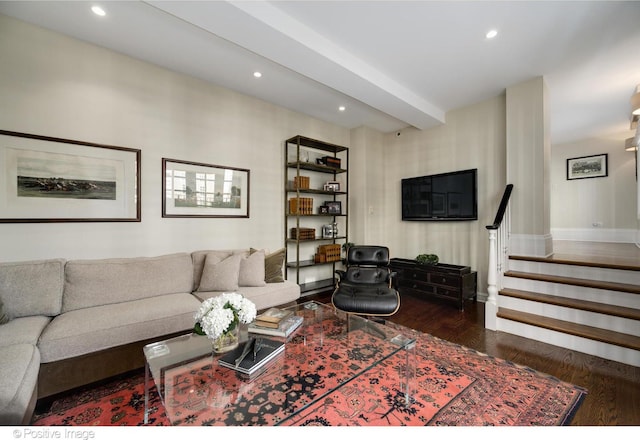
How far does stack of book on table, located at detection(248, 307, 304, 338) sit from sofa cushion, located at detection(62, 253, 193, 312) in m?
1.10

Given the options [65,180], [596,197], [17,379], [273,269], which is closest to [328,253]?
[273,269]

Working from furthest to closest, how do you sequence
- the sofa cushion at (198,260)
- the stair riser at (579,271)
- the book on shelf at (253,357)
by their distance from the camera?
the sofa cushion at (198,260), the stair riser at (579,271), the book on shelf at (253,357)

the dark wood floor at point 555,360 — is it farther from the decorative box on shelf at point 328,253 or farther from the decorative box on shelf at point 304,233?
the decorative box on shelf at point 304,233

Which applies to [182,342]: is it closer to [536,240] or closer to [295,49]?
[295,49]

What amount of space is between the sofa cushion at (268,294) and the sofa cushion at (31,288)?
1.01 meters

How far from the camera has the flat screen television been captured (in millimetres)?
3693

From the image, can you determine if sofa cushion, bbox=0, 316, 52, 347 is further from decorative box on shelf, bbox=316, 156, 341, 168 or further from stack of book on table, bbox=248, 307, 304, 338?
decorative box on shelf, bbox=316, 156, 341, 168

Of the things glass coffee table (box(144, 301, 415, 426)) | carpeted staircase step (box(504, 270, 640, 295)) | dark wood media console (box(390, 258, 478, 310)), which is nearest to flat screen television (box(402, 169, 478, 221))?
dark wood media console (box(390, 258, 478, 310))

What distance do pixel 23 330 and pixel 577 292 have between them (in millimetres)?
4632

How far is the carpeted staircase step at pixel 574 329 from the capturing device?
83.4 inches

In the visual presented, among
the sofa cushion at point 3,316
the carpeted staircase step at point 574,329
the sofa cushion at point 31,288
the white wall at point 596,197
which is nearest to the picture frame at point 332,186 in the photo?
the carpeted staircase step at point 574,329

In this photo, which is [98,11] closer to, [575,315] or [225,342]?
[225,342]

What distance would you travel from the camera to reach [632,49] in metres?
2.53

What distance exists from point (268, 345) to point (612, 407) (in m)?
2.18
